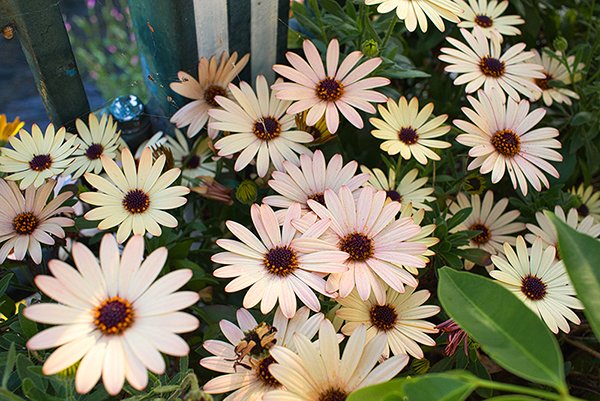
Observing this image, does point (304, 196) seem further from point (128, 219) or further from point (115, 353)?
point (115, 353)

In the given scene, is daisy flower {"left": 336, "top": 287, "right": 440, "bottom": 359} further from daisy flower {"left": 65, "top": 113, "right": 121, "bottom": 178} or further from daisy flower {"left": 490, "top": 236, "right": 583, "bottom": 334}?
daisy flower {"left": 65, "top": 113, "right": 121, "bottom": 178}

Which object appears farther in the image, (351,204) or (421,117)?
(421,117)

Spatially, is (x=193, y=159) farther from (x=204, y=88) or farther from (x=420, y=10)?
(x=420, y=10)

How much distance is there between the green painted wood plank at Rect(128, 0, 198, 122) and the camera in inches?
32.8

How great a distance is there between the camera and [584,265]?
18.8 inches

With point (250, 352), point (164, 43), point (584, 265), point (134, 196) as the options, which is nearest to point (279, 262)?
point (250, 352)

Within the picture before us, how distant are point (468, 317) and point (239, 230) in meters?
0.28

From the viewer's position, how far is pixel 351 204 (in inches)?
27.9

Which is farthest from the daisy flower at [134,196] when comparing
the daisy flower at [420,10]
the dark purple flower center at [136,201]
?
the daisy flower at [420,10]

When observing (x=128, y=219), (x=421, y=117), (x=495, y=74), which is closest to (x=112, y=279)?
(x=128, y=219)

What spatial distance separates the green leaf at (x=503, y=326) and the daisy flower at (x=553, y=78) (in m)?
0.57

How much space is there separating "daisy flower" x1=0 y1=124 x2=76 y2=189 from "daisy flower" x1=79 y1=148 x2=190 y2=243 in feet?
0.23

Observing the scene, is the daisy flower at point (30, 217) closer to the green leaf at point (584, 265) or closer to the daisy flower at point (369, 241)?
the daisy flower at point (369, 241)

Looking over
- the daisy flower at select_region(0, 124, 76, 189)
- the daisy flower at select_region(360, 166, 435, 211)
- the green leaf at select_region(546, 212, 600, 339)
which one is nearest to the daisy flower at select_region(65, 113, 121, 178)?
the daisy flower at select_region(0, 124, 76, 189)
